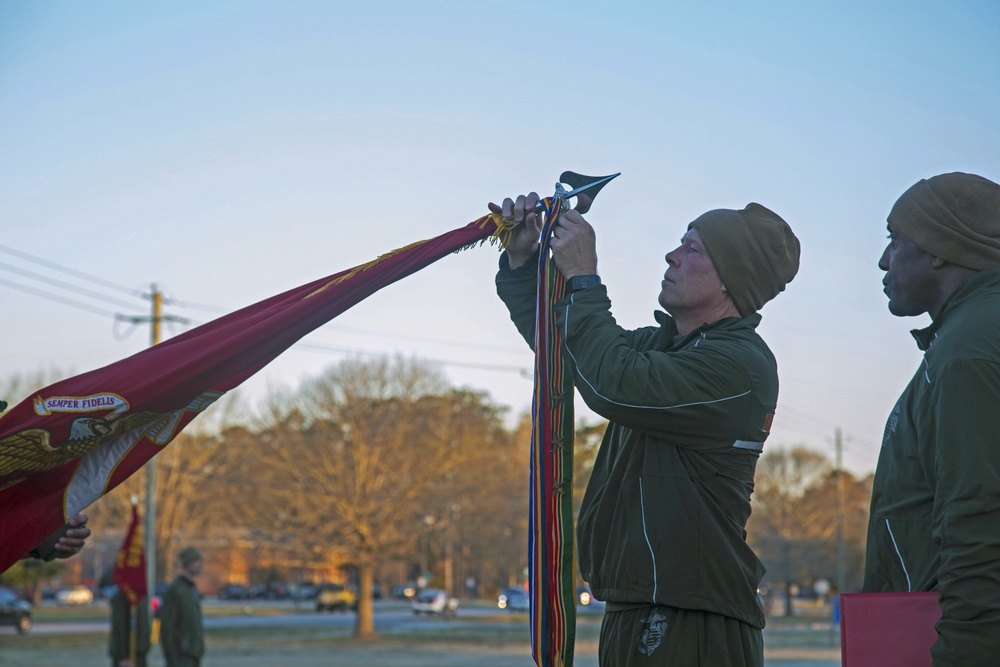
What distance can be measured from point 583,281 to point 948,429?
51.3 inches

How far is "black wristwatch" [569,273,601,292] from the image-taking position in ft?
11.6

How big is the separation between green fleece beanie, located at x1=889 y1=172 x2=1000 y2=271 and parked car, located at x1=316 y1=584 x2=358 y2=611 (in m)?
59.1

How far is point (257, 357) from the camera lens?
4.26 m

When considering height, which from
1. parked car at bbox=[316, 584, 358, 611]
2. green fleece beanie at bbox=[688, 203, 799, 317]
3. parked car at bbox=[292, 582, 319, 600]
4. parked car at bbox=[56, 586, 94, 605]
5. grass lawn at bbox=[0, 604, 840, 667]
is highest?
green fleece beanie at bbox=[688, 203, 799, 317]

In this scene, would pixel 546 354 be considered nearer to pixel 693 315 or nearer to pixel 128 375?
pixel 693 315

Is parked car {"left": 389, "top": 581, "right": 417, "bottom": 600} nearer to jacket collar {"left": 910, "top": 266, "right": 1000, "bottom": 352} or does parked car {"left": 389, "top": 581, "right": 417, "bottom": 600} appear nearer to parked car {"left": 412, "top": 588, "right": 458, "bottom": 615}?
parked car {"left": 412, "top": 588, "right": 458, "bottom": 615}

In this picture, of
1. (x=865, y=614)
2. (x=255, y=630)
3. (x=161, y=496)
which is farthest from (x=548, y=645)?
(x=161, y=496)

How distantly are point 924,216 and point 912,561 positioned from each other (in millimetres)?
973

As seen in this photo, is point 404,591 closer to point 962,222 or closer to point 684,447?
point 684,447

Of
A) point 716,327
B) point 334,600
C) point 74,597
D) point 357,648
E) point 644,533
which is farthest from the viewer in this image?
point 74,597

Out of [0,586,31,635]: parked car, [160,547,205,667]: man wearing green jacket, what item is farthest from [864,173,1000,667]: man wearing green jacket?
[0,586,31,635]: parked car

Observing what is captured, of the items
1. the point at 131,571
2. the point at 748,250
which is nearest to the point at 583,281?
the point at 748,250

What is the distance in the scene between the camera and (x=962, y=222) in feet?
9.76

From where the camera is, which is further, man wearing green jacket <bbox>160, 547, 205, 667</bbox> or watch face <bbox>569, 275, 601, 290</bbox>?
man wearing green jacket <bbox>160, 547, 205, 667</bbox>
